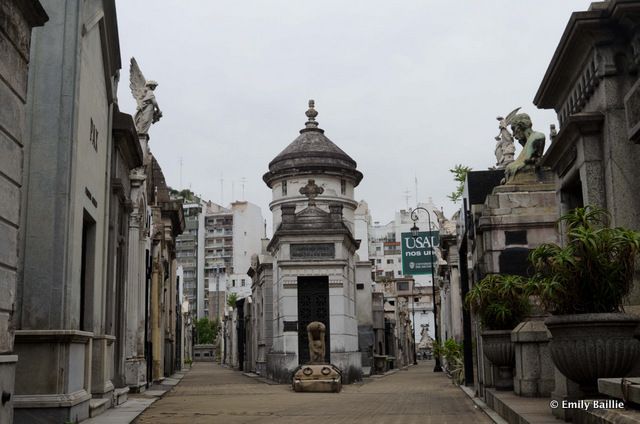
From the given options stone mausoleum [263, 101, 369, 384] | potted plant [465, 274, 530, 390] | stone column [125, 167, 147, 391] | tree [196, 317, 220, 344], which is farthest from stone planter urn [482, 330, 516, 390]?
tree [196, 317, 220, 344]

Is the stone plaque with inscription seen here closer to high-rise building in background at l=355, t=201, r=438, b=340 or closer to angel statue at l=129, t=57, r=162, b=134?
angel statue at l=129, t=57, r=162, b=134

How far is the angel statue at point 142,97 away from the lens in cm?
2403

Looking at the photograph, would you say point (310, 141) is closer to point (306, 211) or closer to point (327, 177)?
point (327, 177)

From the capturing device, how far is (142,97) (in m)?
24.0

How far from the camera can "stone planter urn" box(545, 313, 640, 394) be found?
290 inches

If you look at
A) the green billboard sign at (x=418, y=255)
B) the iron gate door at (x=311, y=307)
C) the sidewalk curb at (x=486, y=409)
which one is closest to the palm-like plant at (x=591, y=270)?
the sidewalk curb at (x=486, y=409)

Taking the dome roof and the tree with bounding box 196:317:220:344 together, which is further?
the tree with bounding box 196:317:220:344

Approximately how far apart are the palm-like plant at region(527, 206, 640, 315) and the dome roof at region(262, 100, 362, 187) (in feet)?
89.1

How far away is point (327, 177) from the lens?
3534 cm

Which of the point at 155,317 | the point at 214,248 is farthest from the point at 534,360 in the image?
the point at 214,248

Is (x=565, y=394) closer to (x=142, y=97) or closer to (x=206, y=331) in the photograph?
(x=142, y=97)

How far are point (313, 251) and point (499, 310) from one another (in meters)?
15.2

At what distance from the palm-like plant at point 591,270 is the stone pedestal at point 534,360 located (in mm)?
3322

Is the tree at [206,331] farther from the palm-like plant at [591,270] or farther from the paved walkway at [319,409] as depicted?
the palm-like plant at [591,270]
